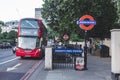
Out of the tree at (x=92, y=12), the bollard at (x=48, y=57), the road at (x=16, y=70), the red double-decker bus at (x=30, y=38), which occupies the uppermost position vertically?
the tree at (x=92, y=12)

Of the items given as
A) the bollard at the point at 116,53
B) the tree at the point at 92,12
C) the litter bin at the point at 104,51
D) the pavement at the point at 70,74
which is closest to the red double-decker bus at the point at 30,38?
the tree at the point at 92,12

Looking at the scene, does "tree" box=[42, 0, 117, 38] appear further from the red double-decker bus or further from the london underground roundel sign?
the london underground roundel sign

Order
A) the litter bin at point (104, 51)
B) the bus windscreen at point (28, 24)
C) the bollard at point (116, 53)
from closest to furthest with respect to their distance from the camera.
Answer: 1. the bollard at point (116, 53)
2. the bus windscreen at point (28, 24)
3. the litter bin at point (104, 51)

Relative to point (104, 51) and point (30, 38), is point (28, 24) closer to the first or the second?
point (30, 38)

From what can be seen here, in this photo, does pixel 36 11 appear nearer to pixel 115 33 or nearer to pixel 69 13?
pixel 69 13

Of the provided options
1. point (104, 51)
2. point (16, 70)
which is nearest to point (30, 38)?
point (104, 51)

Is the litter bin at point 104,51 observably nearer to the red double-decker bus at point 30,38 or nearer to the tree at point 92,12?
the tree at point 92,12

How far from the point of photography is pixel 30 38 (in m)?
35.5

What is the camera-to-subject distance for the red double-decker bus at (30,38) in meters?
34.8

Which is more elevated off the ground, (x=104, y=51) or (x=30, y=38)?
(x=30, y=38)

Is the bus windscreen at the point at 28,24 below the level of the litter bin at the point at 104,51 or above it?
above

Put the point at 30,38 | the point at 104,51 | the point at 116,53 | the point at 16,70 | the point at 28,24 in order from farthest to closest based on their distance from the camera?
the point at 104,51 → the point at 30,38 → the point at 28,24 → the point at 16,70 → the point at 116,53

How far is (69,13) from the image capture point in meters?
36.2

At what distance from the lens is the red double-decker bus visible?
34.8 metres
